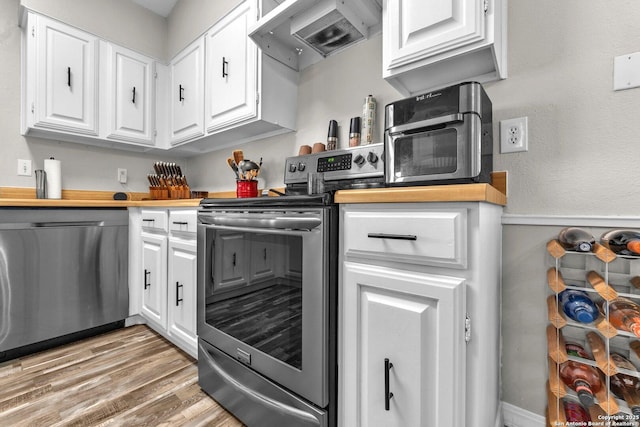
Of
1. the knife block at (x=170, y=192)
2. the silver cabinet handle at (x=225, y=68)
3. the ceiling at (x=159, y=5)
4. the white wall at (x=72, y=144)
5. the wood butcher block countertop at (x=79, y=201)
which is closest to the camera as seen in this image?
the wood butcher block countertop at (x=79, y=201)

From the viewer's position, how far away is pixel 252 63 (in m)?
1.76

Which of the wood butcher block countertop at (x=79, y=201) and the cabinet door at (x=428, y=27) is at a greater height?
the cabinet door at (x=428, y=27)

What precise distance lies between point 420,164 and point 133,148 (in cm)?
265

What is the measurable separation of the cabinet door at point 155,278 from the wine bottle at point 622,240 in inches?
82.7

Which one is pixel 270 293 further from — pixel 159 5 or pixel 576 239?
pixel 159 5

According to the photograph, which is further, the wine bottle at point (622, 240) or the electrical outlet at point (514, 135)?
the electrical outlet at point (514, 135)

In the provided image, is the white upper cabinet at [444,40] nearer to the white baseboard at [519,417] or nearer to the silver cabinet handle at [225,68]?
the silver cabinet handle at [225,68]

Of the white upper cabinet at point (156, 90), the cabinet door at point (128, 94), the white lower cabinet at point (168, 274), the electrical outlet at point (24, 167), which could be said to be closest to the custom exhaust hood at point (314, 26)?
the white upper cabinet at point (156, 90)

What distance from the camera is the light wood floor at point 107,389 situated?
1224 millimetres

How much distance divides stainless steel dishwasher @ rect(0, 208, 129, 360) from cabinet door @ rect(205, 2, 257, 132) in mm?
1075

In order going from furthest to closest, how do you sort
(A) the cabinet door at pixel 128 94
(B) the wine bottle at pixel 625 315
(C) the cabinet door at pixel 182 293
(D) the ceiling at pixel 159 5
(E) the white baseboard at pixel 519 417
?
(D) the ceiling at pixel 159 5
(A) the cabinet door at pixel 128 94
(C) the cabinet door at pixel 182 293
(E) the white baseboard at pixel 519 417
(B) the wine bottle at pixel 625 315

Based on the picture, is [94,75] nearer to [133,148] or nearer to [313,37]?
[133,148]

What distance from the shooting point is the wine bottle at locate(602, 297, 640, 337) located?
32.3 inches

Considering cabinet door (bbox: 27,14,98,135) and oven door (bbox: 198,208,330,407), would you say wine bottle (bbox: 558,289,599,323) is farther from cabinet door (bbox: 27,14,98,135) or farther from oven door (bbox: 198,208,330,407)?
cabinet door (bbox: 27,14,98,135)
